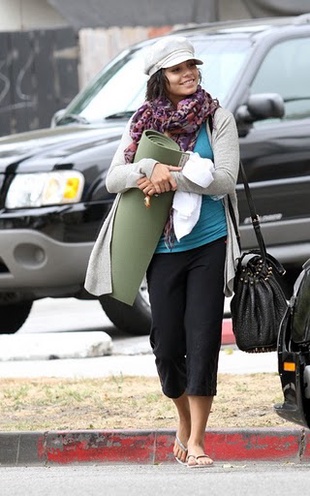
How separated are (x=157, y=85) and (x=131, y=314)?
4899 millimetres

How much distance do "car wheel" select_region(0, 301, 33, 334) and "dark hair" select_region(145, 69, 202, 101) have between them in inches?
212

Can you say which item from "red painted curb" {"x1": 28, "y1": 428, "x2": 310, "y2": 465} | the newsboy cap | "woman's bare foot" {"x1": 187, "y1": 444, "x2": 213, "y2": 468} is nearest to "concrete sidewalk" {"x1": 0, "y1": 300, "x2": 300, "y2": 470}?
"red painted curb" {"x1": 28, "y1": 428, "x2": 310, "y2": 465}

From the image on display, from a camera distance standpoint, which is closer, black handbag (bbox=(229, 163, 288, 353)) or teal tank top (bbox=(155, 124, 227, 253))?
black handbag (bbox=(229, 163, 288, 353))

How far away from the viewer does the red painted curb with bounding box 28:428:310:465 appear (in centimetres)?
794

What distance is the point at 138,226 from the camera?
24.2 ft

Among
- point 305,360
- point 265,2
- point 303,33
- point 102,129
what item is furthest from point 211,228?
point 265,2

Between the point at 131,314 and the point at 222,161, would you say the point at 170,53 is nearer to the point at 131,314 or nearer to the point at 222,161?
the point at 222,161

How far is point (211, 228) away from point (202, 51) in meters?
5.19

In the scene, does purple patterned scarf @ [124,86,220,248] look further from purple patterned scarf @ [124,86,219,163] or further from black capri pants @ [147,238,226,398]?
black capri pants @ [147,238,226,398]

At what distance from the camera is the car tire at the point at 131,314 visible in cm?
1206

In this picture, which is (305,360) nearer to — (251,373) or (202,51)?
(251,373)

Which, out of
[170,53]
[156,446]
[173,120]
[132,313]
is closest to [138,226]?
[173,120]

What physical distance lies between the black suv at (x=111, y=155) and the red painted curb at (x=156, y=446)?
331cm

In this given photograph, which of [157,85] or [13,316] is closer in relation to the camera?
[157,85]
